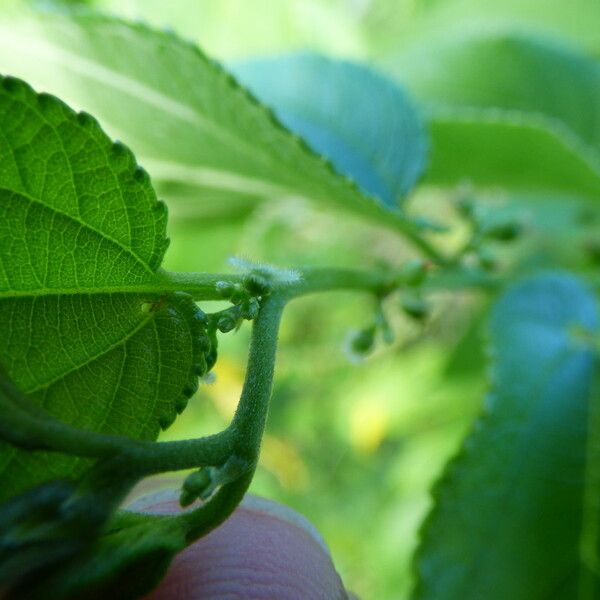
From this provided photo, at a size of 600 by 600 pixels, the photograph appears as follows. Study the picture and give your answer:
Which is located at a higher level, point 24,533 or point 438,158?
point 24,533

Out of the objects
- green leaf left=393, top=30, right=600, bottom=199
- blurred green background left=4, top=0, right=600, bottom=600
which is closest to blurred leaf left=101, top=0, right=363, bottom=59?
blurred green background left=4, top=0, right=600, bottom=600

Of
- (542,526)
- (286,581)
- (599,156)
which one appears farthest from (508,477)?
(599,156)

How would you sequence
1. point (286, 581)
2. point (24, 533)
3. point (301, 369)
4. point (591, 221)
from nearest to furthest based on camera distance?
1. point (24, 533)
2. point (286, 581)
3. point (591, 221)
4. point (301, 369)

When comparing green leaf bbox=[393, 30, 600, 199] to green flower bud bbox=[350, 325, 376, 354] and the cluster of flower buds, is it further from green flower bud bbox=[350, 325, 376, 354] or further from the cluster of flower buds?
green flower bud bbox=[350, 325, 376, 354]

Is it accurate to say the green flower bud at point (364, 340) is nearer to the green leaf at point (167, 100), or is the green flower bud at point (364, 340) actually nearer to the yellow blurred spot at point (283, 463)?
the green leaf at point (167, 100)

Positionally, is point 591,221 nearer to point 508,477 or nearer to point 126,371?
point 508,477

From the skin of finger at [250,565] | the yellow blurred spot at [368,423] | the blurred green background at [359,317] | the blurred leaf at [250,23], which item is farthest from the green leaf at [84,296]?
the yellow blurred spot at [368,423]

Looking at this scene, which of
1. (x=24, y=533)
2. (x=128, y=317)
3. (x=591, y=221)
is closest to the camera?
(x=24, y=533)
